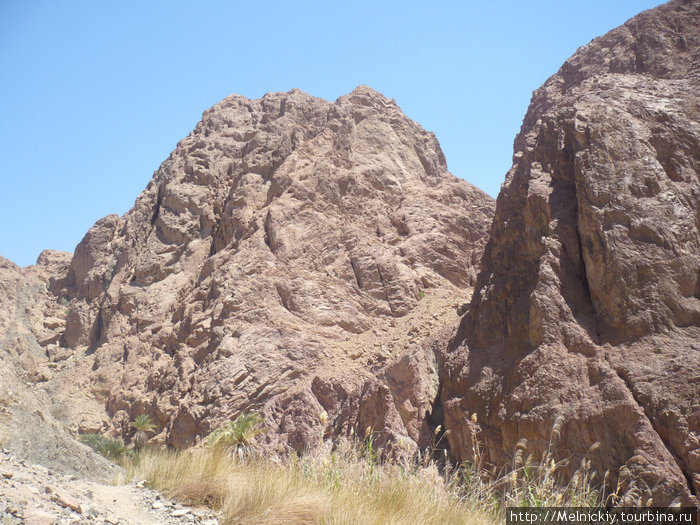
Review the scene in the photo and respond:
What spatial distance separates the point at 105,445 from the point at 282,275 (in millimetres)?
7879

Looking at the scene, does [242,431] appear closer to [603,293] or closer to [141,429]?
[141,429]

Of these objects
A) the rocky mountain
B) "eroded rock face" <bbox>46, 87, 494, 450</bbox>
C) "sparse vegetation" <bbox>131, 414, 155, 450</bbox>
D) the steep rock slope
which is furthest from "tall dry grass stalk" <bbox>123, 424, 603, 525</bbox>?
"sparse vegetation" <bbox>131, 414, 155, 450</bbox>

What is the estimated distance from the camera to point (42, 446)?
25.3ft

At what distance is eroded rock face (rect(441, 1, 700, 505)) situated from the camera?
8.44 metres

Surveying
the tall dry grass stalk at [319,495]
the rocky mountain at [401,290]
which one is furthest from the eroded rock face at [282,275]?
the tall dry grass stalk at [319,495]

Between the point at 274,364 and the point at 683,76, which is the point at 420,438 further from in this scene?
the point at 683,76

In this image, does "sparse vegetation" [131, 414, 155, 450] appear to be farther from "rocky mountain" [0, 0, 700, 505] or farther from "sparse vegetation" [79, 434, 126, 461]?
"rocky mountain" [0, 0, 700, 505]

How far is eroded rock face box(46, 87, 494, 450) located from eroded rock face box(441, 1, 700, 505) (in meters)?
2.91

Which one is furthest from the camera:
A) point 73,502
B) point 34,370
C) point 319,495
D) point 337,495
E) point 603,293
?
point 34,370

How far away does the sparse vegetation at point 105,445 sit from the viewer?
1748 centimetres

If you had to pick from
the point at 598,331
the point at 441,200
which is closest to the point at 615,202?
the point at 598,331

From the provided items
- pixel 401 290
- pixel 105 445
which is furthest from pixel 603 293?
pixel 105 445

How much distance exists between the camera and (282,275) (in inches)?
764

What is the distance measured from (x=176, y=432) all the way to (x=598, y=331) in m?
12.5
